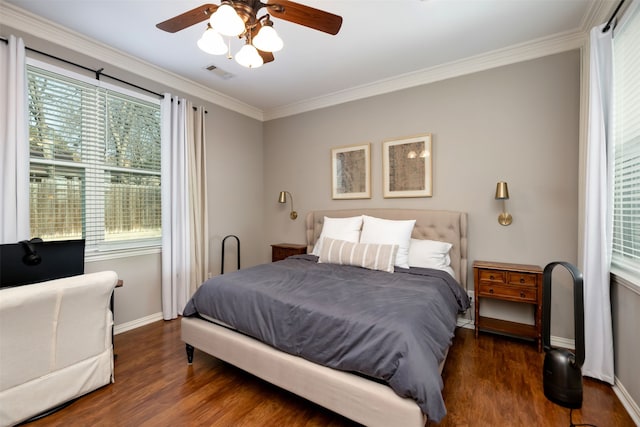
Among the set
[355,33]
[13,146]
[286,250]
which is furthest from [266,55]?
[286,250]

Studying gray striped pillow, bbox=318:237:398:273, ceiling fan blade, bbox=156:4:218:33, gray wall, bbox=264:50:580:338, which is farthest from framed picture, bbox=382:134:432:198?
ceiling fan blade, bbox=156:4:218:33

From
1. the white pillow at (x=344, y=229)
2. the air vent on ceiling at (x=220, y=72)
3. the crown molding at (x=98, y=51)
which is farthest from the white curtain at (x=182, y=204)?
the white pillow at (x=344, y=229)

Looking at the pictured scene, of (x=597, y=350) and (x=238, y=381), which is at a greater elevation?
(x=597, y=350)

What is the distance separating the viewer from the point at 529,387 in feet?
6.56

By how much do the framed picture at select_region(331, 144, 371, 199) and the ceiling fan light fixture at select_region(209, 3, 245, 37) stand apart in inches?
97.5

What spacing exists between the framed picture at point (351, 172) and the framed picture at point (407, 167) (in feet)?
0.79

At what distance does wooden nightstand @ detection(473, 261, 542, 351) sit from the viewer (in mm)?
2512

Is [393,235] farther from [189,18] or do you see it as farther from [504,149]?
[189,18]

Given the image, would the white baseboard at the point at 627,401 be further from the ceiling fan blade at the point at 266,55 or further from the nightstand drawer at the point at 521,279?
the ceiling fan blade at the point at 266,55

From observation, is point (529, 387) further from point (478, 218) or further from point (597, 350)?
point (478, 218)

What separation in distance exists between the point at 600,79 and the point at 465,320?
2.37 m

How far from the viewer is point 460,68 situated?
3072mm

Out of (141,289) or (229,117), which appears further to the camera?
(229,117)

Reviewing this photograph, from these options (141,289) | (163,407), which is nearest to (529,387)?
(163,407)
